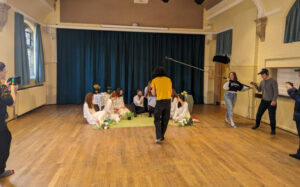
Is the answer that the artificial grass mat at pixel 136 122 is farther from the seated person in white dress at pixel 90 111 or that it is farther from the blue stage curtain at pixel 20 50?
the blue stage curtain at pixel 20 50

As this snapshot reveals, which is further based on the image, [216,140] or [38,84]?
[38,84]

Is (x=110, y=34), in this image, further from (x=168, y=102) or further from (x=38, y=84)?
(x=168, y=102)

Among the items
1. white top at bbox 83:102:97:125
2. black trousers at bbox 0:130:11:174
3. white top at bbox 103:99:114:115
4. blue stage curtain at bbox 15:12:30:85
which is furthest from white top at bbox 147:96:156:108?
black trousers at bbox 0:130:11:174

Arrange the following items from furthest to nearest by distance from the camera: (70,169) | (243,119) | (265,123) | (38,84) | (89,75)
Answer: (89,75) < (38,84) < (243,119) < (265,123) < (70,169)

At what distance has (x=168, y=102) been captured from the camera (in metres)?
4.57

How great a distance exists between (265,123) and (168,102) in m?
3.38

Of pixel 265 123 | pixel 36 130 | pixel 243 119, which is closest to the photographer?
pixel 36 130

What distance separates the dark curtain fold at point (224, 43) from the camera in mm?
8359

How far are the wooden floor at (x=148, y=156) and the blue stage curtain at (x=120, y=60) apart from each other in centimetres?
337

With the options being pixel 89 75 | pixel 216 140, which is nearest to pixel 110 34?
pixel 89 75

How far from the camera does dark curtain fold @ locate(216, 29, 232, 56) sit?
8359 millimetres

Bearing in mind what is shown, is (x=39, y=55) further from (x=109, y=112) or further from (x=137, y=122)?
(x=137, y=122)

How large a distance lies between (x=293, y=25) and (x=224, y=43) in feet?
11.3

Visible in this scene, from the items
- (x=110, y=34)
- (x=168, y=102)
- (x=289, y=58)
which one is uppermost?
→ (x=110, y=34)
